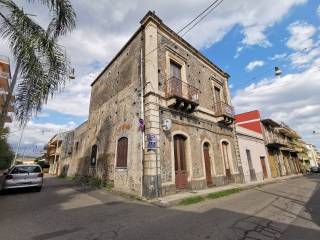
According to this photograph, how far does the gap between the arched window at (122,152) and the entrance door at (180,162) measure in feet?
8.54

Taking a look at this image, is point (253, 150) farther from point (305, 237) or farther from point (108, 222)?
point (108, 222)

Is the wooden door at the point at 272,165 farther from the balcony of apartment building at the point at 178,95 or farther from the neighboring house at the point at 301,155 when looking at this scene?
the neighboring house at the point at 301,155

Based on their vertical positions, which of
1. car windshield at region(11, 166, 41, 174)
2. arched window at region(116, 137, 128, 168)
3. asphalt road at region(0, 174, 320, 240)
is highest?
arched window at region(116, 137, 128, 168)

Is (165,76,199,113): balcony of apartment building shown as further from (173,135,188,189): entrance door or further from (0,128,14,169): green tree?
(0,128,14,169): green tree

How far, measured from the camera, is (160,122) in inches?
351

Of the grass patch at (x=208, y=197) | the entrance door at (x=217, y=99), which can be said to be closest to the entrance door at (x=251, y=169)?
the entrance door at (x=217, y=99)

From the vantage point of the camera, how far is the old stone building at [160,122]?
28.1 feet

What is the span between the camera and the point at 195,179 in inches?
385

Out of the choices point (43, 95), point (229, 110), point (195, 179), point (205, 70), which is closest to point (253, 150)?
point (229, 110)

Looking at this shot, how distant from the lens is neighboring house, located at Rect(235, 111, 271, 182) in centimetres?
1555

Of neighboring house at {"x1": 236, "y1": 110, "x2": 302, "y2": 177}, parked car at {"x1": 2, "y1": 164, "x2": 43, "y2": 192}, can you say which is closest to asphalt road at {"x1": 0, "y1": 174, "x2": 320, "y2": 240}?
parked car at {"x1": 2, "y1": 164, "x2": 43, "y2": 192}

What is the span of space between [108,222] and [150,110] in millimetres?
5005

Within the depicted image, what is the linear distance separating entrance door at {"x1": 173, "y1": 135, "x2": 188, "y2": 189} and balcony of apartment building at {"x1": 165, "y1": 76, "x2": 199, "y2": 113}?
165 centimetres

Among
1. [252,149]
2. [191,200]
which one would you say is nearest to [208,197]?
[191,200]
